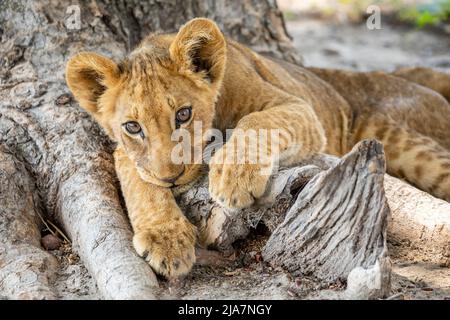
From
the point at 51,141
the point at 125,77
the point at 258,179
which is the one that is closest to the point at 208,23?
the point at 125,77

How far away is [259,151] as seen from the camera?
3.87 metres

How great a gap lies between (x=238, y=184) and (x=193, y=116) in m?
0.54

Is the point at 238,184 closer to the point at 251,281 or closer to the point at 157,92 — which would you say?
the point at 251,281

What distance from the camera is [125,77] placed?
13.2 feet

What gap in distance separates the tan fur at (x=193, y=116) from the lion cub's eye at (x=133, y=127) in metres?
0.03

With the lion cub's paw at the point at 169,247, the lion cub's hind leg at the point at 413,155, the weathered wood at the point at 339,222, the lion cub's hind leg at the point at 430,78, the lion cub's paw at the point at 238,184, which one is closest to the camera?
the weathered wood at the point at 339,222

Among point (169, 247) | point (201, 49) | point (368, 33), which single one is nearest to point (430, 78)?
point (201, 49)

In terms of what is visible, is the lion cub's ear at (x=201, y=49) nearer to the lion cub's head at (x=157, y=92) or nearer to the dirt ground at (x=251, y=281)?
the lion cub's head at (x=157, y=92)

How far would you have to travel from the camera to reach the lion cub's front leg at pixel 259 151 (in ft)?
12.0

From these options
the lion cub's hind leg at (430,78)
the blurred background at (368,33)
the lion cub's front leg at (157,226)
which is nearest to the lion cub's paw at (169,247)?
the lion cub's front leg at (157,226)

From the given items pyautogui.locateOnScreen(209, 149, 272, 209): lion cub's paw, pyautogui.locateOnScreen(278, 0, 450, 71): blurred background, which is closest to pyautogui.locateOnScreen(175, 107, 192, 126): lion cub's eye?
pyautogui.locateOnScreen(209, 149, 272, 209): lion cub's paw
